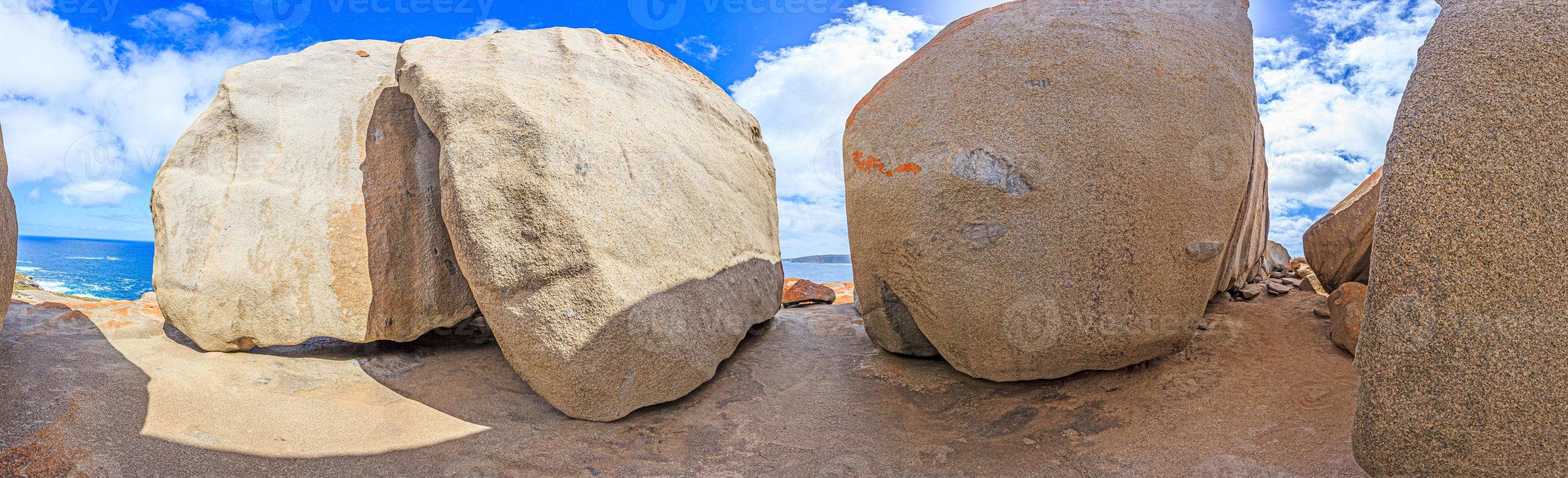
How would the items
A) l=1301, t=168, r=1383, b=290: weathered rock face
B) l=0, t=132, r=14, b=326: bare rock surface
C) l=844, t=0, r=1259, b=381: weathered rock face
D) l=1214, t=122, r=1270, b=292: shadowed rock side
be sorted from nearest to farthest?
1. l=0, t=132, r=14, b=326: bare rock surface
2. l=844, t=0, r=1259, b=381: weathered rock face
3. l=1214, t=122, r=1270, b=292: shadowed rock side
4. l=1301, t=168, r=1383, b=290: weathered rock face

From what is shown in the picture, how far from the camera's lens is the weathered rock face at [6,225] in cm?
248

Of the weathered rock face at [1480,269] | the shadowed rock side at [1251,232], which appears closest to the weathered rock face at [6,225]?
the weathered rock face at [1480,269]

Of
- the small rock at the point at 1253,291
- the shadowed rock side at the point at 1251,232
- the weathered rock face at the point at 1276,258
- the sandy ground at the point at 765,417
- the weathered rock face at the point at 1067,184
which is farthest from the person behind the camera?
the weathered rock face at the point at 1276,258

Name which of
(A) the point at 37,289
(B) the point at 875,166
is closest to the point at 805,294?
(B) the point at 875,166

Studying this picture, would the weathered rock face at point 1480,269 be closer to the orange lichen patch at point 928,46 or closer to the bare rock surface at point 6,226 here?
the orange lichen patch at point 928,46

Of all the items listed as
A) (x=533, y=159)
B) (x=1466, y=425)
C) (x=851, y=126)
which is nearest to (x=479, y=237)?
(x=533, y=159)

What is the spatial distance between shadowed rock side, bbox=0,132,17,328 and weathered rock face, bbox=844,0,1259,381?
10.2 ft

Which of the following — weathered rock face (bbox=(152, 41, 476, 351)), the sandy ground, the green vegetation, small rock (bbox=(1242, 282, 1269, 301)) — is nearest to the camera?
the sandy ground

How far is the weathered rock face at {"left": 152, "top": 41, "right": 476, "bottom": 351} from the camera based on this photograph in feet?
10.5

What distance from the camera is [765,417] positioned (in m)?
3.07

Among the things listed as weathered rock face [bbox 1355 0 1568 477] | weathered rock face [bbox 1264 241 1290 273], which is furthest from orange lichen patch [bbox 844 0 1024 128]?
weathered rock face [bbox 1264 241 1290 273]

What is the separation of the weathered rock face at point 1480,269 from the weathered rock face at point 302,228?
3461 millimetres

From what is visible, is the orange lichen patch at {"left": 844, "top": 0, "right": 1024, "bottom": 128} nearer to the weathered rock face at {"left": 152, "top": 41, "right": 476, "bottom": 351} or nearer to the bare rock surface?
the weathered rock face at {"left": 152, "top": 41, "right": 476, "bottom": 351}

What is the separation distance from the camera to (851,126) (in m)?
3.23
